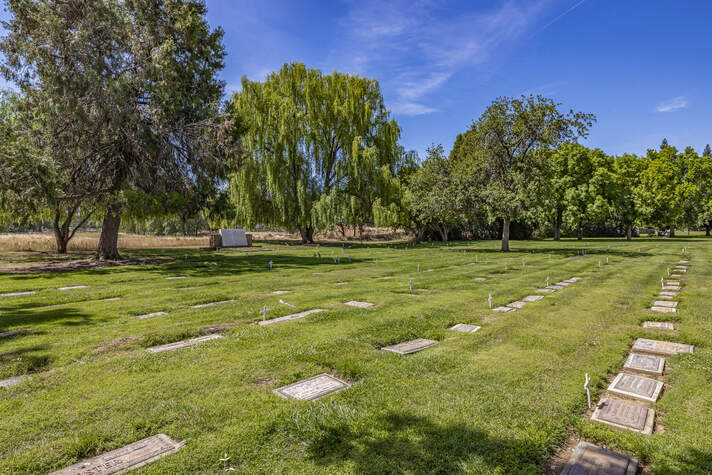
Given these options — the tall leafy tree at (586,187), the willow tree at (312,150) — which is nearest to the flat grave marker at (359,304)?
the willow tree at (312,150)

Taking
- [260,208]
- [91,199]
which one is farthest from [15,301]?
[260,208]

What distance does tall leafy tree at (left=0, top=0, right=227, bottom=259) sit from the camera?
13703 millimetres

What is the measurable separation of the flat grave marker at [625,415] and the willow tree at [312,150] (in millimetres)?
23709

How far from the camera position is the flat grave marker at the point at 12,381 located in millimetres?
3660

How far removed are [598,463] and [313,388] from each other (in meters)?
2.42

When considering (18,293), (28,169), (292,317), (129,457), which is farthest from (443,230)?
(129,457)

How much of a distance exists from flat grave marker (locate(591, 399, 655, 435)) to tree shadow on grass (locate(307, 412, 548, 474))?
887mm

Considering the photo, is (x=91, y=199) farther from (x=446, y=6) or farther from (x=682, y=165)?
(x=682, y=165)

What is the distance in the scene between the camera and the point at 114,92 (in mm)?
13602

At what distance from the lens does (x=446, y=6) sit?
1567cm

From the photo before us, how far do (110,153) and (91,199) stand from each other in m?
2.37

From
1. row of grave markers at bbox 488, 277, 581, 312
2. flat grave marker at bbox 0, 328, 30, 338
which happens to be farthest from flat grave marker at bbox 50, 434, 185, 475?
row of grave markers at bbox 488, 277, 581, 312

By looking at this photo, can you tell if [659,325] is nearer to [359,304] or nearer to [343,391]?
[359,304]

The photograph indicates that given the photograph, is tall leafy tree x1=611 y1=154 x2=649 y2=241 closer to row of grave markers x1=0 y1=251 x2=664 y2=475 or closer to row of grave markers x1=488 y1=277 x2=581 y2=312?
row of grave markers x1=488 y1=277 x2=581 y2=312
